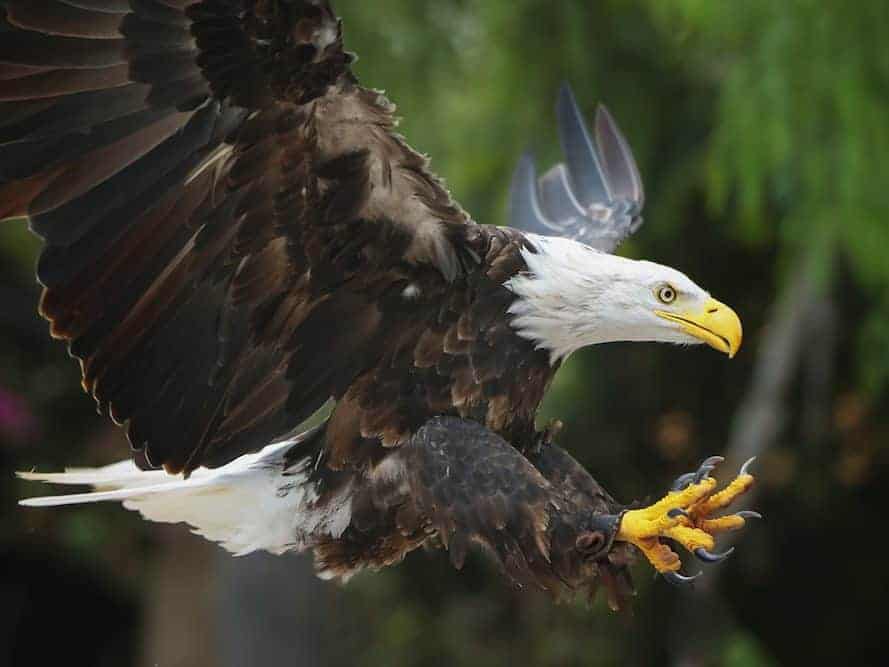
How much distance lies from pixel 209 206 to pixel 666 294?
1.02 m

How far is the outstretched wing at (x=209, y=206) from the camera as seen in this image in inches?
124

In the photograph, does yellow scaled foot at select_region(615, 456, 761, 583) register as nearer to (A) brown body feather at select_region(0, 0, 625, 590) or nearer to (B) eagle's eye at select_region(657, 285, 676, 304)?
(A) brown body feather at select_region(0, 0, 625, 590)

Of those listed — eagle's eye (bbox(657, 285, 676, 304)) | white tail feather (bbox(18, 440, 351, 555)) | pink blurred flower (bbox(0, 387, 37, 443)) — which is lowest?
pink blurred flower (bbox(0, 387, 37, 443))

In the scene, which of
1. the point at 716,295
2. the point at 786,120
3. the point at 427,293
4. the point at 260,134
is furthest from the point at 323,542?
the point at 716,295

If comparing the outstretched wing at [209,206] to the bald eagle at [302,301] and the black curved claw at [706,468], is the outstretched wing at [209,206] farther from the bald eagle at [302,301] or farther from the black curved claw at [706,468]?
the black curved claw at [706,468]

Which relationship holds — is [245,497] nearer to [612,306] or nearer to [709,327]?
[612,306]

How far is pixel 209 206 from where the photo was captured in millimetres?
3301

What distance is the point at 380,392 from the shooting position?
3.55 meters

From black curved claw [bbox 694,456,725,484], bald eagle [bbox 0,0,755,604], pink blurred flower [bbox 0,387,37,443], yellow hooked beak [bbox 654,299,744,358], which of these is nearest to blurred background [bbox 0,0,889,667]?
pink blurred flower [bbox 0,387,37,443]

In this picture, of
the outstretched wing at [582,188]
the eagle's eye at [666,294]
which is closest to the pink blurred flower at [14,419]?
the outstretched wing at [582,188]

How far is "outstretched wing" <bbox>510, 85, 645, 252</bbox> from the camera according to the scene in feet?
16.7

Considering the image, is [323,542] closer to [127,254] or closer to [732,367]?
[127,254]

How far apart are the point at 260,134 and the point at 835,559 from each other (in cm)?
594

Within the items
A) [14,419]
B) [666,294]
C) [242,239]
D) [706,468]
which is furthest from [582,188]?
[14,419]
